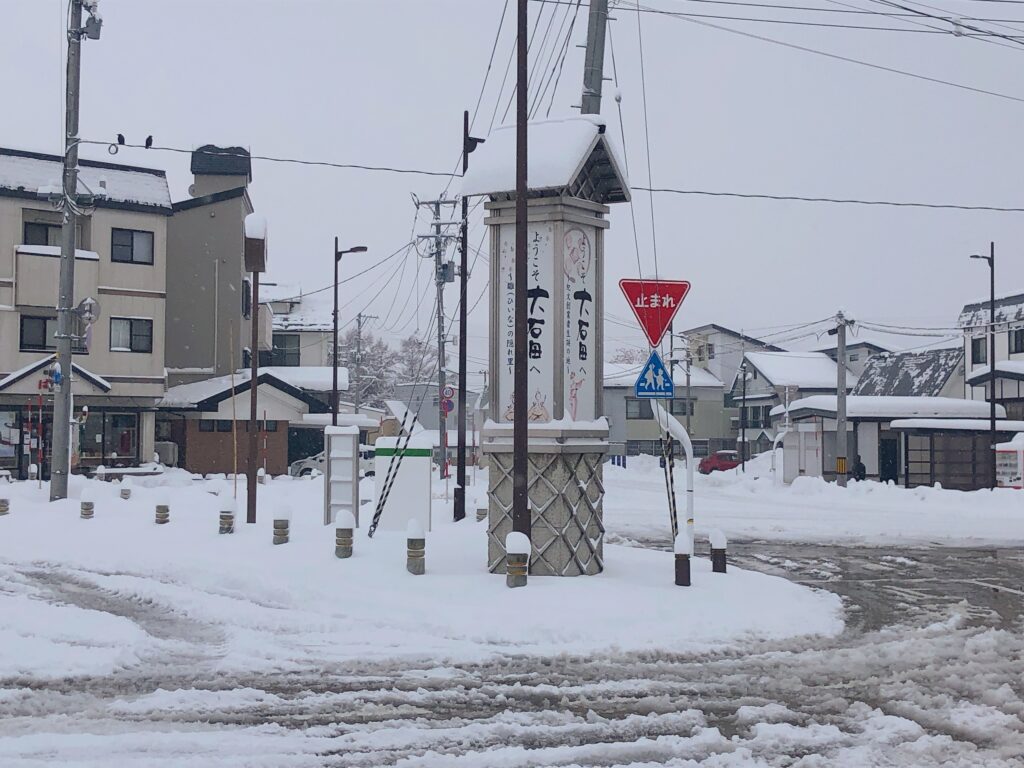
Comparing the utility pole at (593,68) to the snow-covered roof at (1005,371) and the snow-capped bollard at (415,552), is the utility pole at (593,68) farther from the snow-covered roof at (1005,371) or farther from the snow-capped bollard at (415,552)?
the snow-covered roof at (1005,371)

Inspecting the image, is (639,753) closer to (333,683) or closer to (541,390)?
(333,683)

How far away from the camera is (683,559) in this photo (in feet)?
36.2

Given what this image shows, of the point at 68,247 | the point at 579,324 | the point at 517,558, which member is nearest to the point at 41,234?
the point at 68,247

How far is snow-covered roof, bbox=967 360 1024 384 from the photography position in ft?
128

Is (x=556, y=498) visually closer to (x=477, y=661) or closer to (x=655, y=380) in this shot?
(x=655, y=380)

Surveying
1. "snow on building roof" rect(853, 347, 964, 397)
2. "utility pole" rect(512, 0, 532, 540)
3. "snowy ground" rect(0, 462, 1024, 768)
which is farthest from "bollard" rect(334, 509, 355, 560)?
"snow on building roof" rect(853, 347, 964, 397)

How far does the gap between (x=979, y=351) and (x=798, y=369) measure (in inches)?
594

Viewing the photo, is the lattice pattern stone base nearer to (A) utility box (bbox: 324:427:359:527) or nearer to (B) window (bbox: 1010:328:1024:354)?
(A) utility box (bbox: 324:427:359:527)

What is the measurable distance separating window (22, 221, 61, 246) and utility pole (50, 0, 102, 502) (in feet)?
43.1

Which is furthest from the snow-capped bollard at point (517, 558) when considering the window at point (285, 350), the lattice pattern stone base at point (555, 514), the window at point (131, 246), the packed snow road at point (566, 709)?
the window at point (285, 350)

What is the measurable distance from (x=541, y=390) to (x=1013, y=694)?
19.4ft

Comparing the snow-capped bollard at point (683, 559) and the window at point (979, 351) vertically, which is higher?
the window at point (979, 351)

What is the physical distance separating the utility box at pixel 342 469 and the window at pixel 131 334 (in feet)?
73.9

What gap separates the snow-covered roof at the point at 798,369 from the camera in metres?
57.0
